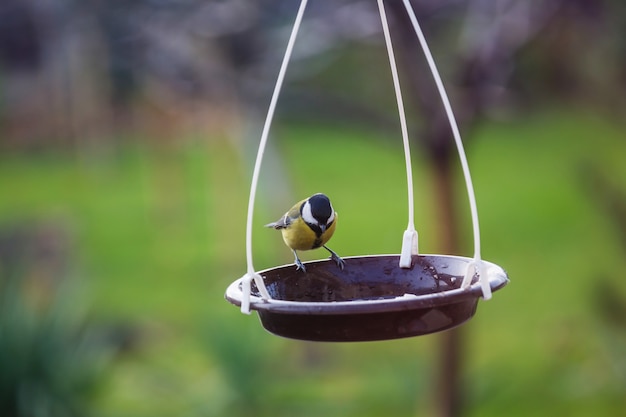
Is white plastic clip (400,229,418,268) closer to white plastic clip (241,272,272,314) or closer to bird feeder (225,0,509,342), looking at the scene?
bird feeder (225,0,509,342)

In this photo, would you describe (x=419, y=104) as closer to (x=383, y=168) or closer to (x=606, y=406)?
(x=606, y=406)

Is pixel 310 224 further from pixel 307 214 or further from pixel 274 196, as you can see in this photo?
pixel 274 196

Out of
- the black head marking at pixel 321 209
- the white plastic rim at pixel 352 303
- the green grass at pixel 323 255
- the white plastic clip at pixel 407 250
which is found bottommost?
the green grass at pixel 323 255

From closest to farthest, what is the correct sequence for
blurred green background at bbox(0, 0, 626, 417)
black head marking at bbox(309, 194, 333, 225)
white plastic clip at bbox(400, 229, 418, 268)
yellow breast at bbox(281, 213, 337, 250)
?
white plastic clip at bbox(400, 229, 418, 268), black head marking at bbox(309, 194, 333, 225), yellow breast at bbox(281, 213, 337, 250), blurred green background at bbox(0, 0, 626, 417)

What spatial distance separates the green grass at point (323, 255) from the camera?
5215 mm

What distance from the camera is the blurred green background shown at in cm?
448

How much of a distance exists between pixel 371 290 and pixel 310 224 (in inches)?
14.6

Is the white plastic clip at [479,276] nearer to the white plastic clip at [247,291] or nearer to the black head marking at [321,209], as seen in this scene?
the white plastic clip at [247,291]

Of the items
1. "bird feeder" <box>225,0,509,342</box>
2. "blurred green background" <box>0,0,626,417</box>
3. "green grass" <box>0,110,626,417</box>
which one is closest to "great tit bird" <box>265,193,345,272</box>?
"bird feeder" <box>225,0,509,342</box>

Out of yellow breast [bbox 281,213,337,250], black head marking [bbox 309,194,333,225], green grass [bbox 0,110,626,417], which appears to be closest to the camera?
black head marking [bbox 309,194,333,225]

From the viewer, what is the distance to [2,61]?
26.5ft

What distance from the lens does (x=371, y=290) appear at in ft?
7.09

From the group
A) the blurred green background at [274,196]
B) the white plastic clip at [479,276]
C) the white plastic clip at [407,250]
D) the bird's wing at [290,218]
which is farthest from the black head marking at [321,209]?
the blurred green background at [274,196]

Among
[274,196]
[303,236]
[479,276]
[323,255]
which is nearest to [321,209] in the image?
[303,236]
